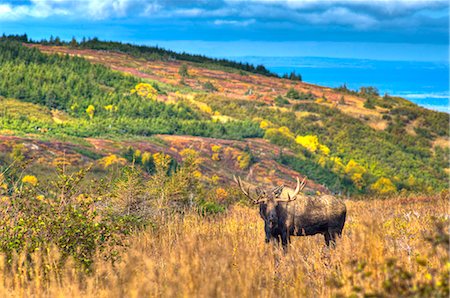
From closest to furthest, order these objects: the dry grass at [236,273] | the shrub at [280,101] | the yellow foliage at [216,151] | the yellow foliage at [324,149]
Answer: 1. the dry grass at [236,273]
2. the yellow foliage at [216,151]
3. the yellow foliage at [324,149]
4. the shrub at [280,101]

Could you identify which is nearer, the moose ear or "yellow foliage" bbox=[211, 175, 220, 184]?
the moose ear

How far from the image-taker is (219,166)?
3803 centimetres

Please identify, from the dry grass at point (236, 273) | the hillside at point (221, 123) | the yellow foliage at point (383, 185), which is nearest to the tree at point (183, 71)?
the hillside at point (221, 123)

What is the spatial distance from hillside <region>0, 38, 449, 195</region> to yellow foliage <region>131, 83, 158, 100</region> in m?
0.10

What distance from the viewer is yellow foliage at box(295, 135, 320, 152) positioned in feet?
167

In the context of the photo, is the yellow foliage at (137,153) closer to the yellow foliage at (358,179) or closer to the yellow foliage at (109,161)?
the yellow foliage at (109,161)

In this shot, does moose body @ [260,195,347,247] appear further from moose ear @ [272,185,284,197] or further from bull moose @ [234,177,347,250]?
moose ear @ [272,185,284,197]

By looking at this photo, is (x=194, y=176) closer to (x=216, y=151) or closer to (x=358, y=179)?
(x=216, y=151)

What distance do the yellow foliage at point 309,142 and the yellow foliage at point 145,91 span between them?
12.2 metres

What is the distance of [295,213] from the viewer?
30.0 ft

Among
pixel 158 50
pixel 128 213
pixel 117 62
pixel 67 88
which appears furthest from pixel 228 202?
pixel 158 50

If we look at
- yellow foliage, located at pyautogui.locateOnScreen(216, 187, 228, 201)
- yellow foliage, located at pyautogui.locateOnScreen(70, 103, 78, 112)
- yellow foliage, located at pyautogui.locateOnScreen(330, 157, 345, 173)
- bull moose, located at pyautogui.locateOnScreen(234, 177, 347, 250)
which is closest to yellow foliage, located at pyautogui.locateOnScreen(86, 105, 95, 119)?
yellow foliage, located at pyautogui.locateOnScreen(70, 103, 78, 112)

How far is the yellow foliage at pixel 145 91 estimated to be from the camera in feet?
179

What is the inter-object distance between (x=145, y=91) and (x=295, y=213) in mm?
47412
